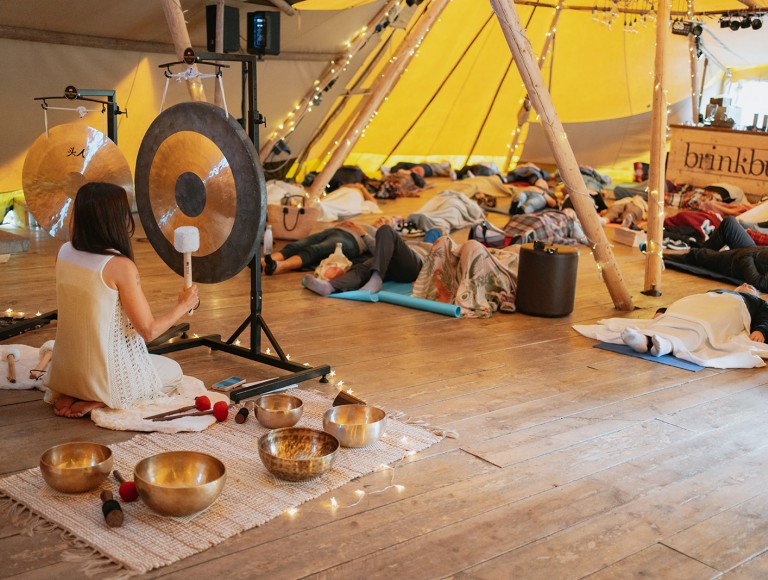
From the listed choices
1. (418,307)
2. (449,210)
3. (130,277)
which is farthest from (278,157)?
(130,277)

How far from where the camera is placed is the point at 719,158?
366 inches

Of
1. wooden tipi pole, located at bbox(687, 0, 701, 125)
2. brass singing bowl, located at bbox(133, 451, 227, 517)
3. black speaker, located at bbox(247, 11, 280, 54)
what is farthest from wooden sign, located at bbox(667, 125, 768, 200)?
brass singing bowl, located at bbox(133, 451, 227, 517)

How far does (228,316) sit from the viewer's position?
14.5 ft

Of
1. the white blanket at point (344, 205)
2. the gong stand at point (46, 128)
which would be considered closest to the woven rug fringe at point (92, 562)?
the gong stand at point (46, 128)

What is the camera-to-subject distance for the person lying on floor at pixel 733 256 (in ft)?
19.1

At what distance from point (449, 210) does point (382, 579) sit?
543 centimetres

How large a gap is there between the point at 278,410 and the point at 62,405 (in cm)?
72

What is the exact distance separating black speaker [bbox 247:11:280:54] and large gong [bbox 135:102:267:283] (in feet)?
1.91

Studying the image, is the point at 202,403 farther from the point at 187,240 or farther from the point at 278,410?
the point at 187,240

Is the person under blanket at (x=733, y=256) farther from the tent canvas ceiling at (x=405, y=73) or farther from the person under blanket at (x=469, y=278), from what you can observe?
the tent canvas ceiling at (x=405, y=73)

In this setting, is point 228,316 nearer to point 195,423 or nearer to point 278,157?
point 195,423

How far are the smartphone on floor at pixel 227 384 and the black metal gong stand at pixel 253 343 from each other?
4 centimetres

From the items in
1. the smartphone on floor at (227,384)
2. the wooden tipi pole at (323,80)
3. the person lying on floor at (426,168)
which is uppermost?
the wooden tipi pole at (323,80)

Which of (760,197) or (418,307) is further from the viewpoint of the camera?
(760,197)
